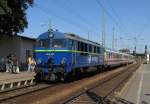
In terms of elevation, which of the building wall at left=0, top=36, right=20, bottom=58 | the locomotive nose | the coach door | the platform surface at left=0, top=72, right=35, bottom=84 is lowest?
the platform surface at left=0, top=72, right=35, bottom=84

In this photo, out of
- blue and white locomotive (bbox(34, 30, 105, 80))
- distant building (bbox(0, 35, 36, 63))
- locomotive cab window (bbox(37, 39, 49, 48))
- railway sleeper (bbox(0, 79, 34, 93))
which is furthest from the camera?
distant building (bbox(0, 35, 36, 63))

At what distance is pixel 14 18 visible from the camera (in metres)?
38.7

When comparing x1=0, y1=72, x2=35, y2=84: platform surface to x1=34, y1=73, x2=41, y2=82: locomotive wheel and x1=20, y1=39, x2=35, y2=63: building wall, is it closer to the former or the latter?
x1=34, y1=73, x2=41, y2=82: locomotive wheel

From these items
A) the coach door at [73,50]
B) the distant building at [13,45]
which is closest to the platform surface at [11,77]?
the coach door at [73,50]

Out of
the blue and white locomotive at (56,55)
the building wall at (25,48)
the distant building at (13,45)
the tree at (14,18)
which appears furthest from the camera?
the building wall at (25,48)

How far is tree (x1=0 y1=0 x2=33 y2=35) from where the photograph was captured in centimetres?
3774

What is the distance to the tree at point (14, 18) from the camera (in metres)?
37.7

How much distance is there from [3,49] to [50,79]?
14.6 metres

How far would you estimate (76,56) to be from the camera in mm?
27969

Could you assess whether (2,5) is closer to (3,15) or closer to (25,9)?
(3,15)

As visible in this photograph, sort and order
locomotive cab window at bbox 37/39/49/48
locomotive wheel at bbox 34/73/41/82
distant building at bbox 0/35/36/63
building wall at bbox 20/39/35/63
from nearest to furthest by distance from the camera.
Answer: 1. locomotive wheel at bbox 34/73/41/82
2. locomotive cab window at bbox 37/39/49/48
3. distant building at bbox 0/35/36/63
4. building wall at bbox 20/39/35/63

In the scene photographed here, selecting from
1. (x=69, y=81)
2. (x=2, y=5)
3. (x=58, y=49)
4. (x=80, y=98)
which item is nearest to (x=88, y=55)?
(x=69, y=81)

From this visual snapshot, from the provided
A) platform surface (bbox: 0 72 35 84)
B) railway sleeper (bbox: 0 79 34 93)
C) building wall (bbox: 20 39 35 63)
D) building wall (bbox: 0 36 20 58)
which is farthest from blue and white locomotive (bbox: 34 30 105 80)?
building wall (bbox: 20 39 35 63)

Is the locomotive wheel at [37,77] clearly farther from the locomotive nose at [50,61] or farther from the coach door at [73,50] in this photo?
the coach door at [73,50]
